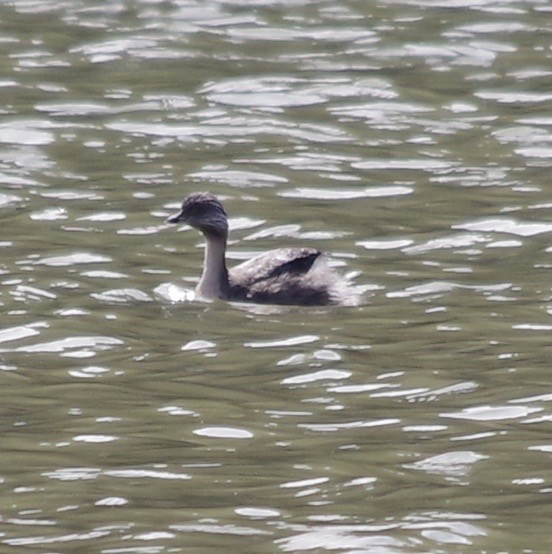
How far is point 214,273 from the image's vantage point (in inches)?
443

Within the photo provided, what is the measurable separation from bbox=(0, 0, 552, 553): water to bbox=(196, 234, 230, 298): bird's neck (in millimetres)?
130

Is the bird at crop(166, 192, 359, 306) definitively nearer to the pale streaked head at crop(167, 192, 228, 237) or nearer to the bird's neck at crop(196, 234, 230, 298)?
the bird's neck at crop(196, 234, 230, 298)

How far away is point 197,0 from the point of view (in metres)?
19.7

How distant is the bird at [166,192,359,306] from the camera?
36.1 ft

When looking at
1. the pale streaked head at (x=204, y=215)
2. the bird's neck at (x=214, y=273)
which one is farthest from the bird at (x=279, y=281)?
the pale streaked head at (x=204, y=215)

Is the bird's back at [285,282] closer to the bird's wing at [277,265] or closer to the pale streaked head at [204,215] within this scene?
the bird's wing at [277,265]

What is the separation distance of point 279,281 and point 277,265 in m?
0.12

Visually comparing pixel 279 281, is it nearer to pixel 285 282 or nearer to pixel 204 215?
pixel 285 282

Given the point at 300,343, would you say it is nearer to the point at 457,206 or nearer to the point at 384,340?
the point at 384,340

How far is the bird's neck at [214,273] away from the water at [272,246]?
0.43ft

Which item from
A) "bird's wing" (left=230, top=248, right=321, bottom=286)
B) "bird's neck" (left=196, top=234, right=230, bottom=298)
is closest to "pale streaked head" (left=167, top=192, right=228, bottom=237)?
"bird's neck" (left=196, top=234, right=230, bottom=298)

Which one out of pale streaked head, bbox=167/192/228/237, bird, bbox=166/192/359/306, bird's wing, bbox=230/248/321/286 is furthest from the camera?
pale streaked head, bbox=167/192/228/237

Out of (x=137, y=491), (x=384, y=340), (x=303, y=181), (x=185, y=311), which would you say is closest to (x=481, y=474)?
(x=137, y=491)

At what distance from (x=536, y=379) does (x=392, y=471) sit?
1.65 metres
